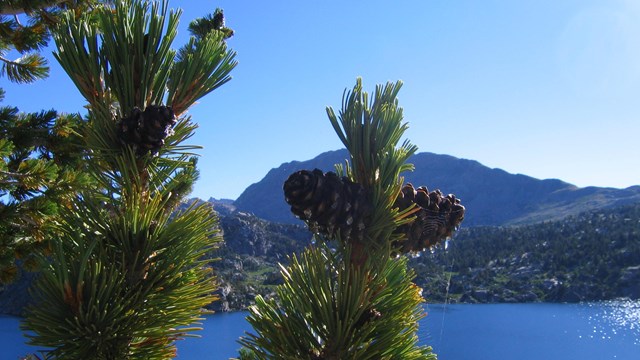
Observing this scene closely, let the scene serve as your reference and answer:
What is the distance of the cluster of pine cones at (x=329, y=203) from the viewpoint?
3.45 feet

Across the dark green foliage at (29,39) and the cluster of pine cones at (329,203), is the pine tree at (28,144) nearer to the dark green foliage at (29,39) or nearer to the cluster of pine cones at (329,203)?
the dark green foliage at (29,39)

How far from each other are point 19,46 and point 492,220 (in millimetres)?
183307

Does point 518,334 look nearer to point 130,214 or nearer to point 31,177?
point 31,177

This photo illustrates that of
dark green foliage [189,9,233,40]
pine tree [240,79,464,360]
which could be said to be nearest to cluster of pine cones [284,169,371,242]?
pine tree [240,79,464,360]

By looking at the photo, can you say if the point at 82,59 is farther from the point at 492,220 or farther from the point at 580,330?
the point at 492,220

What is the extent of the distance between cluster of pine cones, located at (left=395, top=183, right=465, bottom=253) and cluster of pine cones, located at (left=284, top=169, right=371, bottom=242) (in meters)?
0.14

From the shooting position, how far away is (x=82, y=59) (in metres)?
1.11

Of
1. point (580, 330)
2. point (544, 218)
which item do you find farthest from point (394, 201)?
point (544, 218)

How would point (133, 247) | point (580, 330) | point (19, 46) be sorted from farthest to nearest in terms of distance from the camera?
1. point (580, 330)
2. point (19, 46)
3. point (133, 247)

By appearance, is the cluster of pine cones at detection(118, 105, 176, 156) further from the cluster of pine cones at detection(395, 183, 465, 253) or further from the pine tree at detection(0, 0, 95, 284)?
the pine tree at detection(0, 0, 95, 284)

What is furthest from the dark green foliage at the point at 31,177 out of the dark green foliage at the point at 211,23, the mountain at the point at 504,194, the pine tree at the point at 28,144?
the mountain at the point at 504,194

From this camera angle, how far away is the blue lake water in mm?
46219

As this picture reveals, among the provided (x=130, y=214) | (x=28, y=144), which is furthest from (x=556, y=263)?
(x=130, y=214)

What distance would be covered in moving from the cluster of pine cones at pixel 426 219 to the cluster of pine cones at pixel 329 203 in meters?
0.14
